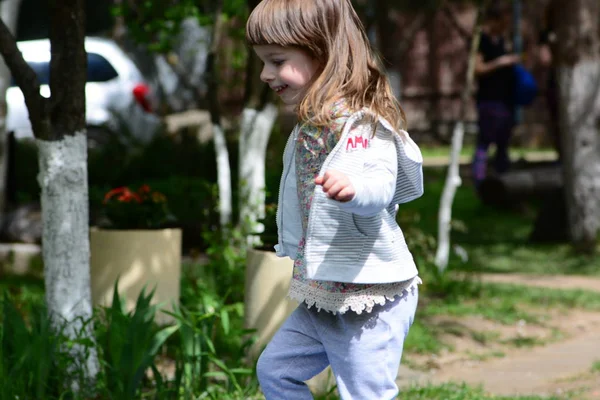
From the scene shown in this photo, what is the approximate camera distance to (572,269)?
8.85m

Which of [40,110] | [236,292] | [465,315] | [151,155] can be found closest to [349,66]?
[40,110]

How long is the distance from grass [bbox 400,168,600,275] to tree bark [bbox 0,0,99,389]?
3.26 m

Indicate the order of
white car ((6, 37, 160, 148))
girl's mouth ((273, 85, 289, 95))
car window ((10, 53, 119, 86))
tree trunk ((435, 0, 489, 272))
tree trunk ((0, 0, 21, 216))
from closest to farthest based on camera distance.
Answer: girl's mouth ((273, 85, 289, 95))
tree trunk ((435, 0, 489, 272))
tree trunk ((0, 0, 21, 216))
white car ((6, 37, 160, 148))
car window ((10, 53, 119, 86))

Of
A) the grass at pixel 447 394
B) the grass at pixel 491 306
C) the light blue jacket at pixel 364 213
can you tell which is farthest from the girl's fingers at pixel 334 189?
the grass at pixel 491 306

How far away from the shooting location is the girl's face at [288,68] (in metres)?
2.99

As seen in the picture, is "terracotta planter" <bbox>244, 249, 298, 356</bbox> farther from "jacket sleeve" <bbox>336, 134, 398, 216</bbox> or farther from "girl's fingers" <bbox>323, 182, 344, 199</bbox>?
"girl's fingers" <bbox>323, 182, 344, 199</bbox>

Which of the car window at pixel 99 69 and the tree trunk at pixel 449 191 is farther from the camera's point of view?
the car window at pixel 99 69

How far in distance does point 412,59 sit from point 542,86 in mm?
3470

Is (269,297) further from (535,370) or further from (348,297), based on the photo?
(348,297)

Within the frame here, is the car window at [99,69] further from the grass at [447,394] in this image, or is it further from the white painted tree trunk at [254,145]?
the grass at [447,394]

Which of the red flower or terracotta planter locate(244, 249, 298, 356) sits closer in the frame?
terracotta planter locate(244, 249, 298, 356)

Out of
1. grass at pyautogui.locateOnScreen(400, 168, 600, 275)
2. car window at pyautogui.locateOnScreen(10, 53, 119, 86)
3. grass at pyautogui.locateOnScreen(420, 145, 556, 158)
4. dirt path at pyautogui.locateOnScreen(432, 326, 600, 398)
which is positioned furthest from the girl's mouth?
grass at pyautogui.locateOnScreen(420, 145, 556, 158)

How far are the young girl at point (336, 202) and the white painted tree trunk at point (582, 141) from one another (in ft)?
21.1

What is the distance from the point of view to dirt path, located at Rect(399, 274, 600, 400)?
516cm
